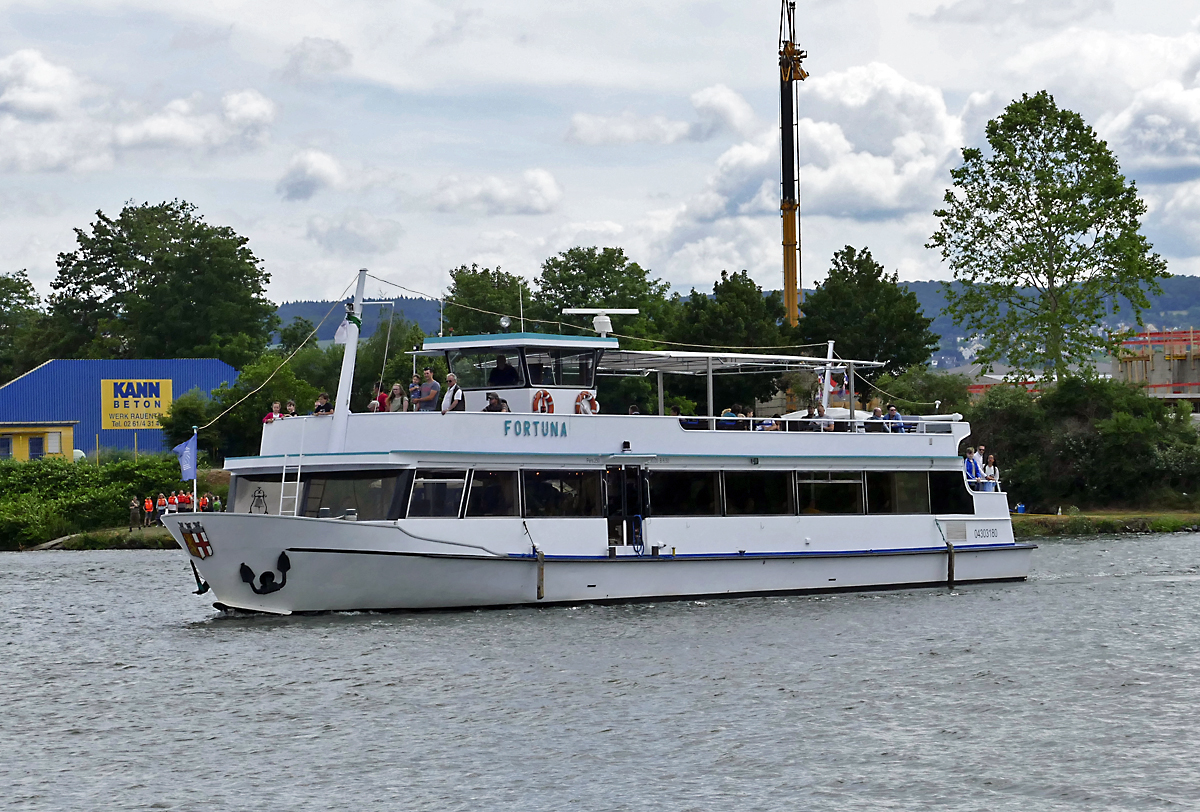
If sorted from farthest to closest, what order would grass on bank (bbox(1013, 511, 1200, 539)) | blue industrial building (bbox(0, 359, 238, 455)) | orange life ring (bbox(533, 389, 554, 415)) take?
1. blue industrial building (bbox(0, 359, 238, 455))
2. grass on bank (bbox(1013, 511, 1200, 539))
3. orange life ring (bbox(533, 389, 554, 415))

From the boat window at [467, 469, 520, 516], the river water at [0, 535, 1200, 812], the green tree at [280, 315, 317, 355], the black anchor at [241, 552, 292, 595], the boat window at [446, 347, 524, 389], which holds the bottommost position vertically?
the river water at [0, 535, 1200, 812]

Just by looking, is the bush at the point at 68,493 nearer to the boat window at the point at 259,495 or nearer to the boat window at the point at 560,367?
the boat window at the point at 259,495

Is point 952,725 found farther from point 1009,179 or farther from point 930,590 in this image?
point 1009,179

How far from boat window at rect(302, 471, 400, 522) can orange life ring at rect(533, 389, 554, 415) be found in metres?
3.85

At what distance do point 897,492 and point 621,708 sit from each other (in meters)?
13.8

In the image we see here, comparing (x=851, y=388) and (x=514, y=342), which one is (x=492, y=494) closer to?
(x=514, y=342)

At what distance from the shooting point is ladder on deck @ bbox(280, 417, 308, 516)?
25797 millimetres

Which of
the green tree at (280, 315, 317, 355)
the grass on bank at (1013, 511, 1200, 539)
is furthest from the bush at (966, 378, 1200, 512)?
the green tree at (280, 315, 317, 355)

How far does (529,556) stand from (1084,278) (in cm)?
4302

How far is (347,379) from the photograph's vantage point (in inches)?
1037

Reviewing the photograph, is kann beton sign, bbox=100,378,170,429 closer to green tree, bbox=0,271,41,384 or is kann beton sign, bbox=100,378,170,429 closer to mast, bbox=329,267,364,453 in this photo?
green tree, bbox=0,271,41,384

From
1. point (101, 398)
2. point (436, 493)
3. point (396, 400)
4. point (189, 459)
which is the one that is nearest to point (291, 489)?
point (189, 459)

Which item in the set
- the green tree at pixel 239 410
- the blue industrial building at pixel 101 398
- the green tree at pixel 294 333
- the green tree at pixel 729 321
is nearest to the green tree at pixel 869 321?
the green tree at pixel 729 321

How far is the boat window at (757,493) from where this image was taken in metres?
29.2
